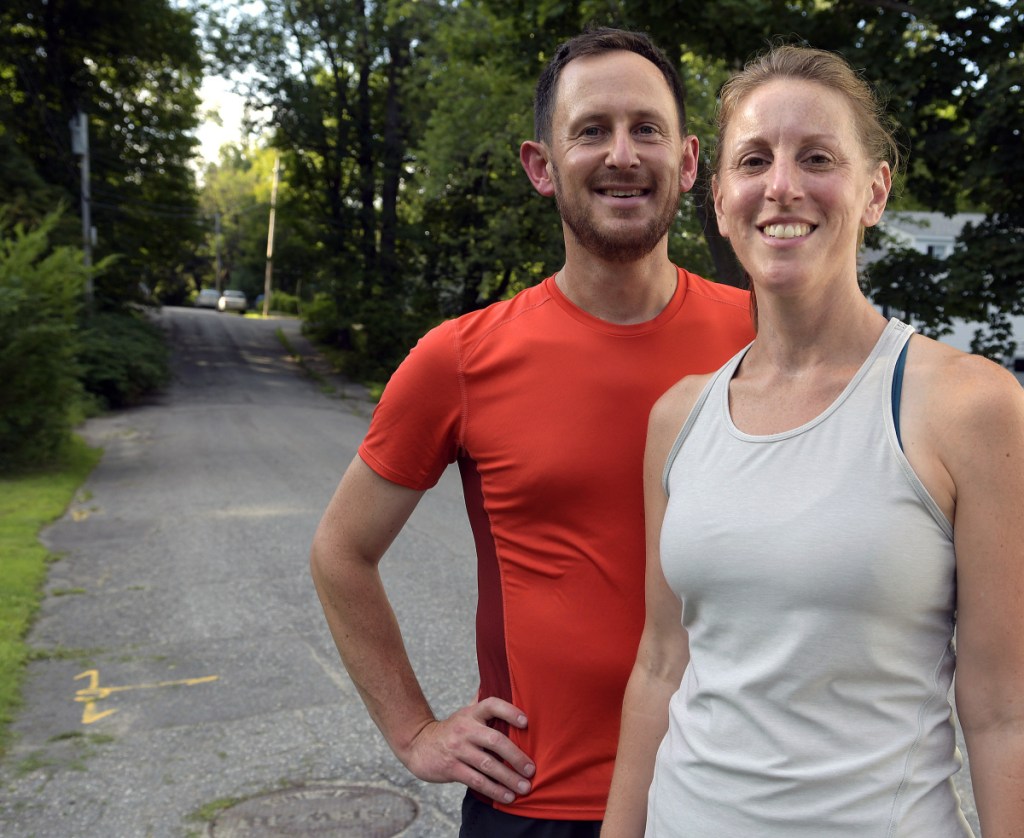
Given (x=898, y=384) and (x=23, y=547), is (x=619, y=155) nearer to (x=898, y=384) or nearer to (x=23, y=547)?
(x=898, y=384)

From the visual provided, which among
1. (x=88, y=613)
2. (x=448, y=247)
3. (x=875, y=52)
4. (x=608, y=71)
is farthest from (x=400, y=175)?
(x=608, y=71)

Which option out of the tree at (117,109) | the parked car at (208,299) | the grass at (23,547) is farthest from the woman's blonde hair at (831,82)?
the parked car at (208,299)

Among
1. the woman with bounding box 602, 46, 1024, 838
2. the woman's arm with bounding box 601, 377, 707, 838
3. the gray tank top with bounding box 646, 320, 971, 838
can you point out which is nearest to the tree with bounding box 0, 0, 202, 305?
the woman's arm with bounding box 601, 377, 707, 838

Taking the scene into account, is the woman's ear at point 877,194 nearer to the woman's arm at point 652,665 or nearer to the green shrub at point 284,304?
the woman's arm at point 652,665

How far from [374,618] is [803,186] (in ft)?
4.54

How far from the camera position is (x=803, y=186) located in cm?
179

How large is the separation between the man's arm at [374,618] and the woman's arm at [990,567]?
108 centimetres

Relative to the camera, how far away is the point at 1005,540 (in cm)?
151

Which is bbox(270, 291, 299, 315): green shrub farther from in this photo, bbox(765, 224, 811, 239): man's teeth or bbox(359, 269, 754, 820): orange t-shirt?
bbox(765, 224, 811, 239): man's teeth

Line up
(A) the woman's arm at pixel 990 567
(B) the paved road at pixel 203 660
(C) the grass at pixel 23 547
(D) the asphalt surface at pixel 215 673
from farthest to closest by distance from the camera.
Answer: (C) the grass at pixel 23 547 < (B) the paved road at pixel 203 660 < (D) the asphalt surface at pixel 215 673 < (A) the woman's arm at pixel 990 567

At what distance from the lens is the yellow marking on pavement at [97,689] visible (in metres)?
6.03

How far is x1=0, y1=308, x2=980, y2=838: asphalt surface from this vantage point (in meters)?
4.85

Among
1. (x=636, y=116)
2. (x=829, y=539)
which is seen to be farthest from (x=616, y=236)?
(x=829, y=539)

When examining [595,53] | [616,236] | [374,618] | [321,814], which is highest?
[595,53]
